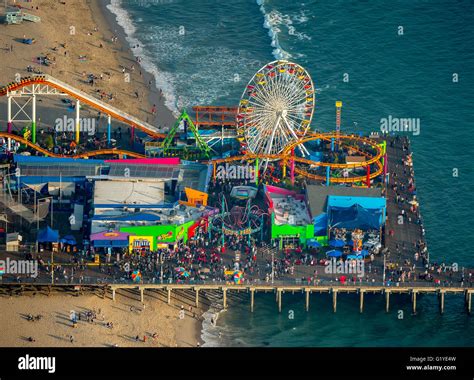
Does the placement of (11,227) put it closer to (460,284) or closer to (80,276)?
(80,276)

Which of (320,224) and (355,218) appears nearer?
(355,218)

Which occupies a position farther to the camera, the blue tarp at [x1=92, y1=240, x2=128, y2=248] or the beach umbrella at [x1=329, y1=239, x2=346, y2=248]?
the beach umbrella at [x1=329, y1=239, x2=346, y2=248]

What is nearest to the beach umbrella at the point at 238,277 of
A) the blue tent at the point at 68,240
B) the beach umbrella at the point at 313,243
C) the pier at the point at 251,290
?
the pier at the point at 251,290

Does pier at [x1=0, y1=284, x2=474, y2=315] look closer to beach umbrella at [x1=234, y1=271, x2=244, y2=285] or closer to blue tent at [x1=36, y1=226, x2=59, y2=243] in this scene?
beach umbrella at [x1=234, y1=271, x2=244, y2=285]

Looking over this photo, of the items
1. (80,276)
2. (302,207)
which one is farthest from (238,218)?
(80,276)

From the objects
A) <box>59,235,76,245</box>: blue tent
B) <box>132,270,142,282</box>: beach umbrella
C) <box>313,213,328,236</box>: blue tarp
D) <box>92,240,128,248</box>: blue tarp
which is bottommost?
<box>132,270,142,282</box>: beach umbrella

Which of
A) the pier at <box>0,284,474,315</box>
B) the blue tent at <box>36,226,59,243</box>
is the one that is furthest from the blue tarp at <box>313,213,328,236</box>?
the blue tent at <box>36,226,59,243</box>

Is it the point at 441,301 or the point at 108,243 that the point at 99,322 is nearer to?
the point at 108,243


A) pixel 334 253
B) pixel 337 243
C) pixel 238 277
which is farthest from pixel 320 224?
pixel 238 277

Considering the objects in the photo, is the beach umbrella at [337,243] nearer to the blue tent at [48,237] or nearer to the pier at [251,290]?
the pier at [251,290]
